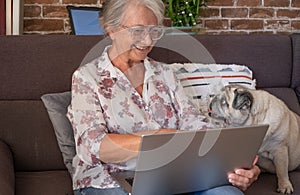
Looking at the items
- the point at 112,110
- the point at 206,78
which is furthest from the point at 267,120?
the point at 112,110

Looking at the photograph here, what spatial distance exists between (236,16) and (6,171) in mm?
1913

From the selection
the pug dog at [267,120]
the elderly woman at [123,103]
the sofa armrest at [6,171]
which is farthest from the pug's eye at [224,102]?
the sofa armrest at [6,171]

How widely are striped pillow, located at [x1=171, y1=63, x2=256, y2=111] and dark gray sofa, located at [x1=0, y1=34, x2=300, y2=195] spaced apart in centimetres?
7

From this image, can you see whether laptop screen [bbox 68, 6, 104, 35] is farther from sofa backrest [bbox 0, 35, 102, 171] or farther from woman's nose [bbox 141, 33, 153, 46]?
woman's nose [bbox 141, 33, 153, 46]

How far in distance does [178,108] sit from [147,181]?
51cm

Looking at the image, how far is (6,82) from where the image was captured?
2133 millimetres

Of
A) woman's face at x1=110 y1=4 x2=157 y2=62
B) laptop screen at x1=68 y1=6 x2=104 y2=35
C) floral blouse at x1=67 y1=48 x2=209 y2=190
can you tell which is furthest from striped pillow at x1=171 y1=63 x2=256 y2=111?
laptop screen at x1=68 y1=6 x2=104 y2=35

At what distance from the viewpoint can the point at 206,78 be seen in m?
2.28

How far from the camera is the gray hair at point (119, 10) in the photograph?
1749 millimetres

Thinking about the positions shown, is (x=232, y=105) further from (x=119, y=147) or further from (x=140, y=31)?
(x=119, y=147)

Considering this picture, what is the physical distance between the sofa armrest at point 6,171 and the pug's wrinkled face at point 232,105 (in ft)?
2.59

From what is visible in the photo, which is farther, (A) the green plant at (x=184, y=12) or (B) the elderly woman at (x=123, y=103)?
(A) the green plant at (x=184, y=12)

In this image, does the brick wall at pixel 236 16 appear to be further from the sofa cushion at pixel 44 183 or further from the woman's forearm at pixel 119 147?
the woman's forearm at pixel 119 147

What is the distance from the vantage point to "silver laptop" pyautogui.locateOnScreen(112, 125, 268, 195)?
53.1 inches
